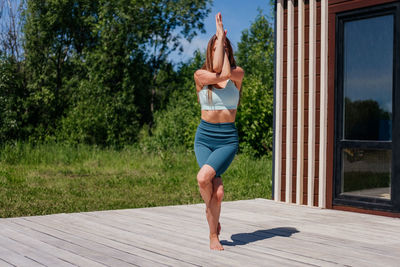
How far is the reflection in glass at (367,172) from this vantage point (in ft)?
20.1

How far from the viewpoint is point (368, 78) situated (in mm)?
6332

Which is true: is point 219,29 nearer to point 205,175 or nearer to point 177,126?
point 205,175

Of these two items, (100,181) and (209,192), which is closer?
(209,192)

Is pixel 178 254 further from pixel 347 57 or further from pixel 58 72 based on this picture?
pixel 58 72

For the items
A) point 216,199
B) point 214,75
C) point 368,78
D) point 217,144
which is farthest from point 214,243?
point 368,78

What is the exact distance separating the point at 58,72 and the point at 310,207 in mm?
17736

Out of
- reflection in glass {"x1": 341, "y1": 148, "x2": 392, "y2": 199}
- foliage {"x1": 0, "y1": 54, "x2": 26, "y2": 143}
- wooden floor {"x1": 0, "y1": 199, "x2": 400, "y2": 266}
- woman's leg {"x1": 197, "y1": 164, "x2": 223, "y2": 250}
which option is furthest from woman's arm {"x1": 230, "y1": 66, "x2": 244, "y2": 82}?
foliage {"x1": 0, "y1": 54, "x2": 26, "y2": 143}

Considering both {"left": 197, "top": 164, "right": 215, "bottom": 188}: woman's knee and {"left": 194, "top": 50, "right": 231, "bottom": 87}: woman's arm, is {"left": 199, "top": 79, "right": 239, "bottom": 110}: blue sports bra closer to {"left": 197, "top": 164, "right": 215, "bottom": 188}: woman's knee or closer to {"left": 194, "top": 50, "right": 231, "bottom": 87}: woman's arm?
{"left": 194, "top": 50, "right": 231, "bottom": 87}: woman's arm

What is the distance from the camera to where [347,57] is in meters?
6.57

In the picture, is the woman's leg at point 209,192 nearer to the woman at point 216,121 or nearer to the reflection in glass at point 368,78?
the woman at point 216,121

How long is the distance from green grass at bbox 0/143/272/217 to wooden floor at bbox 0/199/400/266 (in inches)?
70.7

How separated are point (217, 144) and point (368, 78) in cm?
301

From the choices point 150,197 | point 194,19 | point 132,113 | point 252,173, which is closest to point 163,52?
point 194,19

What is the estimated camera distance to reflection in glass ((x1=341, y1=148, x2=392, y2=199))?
241 inches
